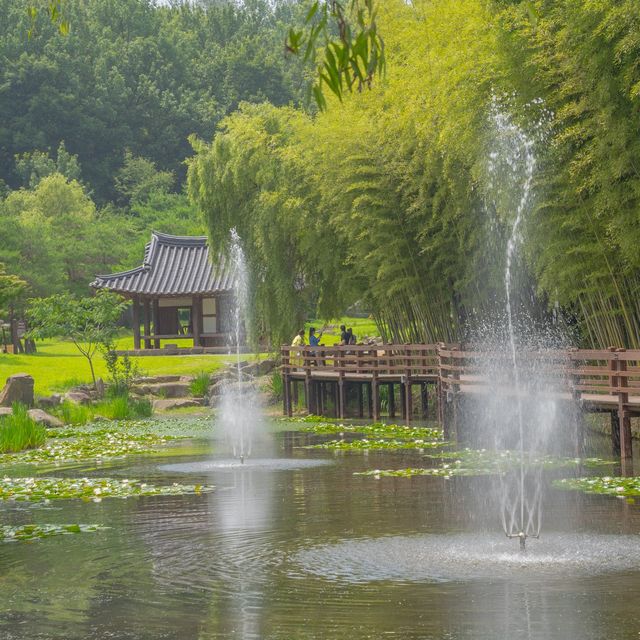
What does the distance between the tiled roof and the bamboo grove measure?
11.6 m

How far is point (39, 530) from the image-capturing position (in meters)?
10.8

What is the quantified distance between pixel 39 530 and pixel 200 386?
21972mm

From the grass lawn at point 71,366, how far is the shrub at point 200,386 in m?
1.87

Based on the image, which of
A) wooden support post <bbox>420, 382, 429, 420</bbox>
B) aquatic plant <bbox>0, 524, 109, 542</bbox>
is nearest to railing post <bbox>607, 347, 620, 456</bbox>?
aquatic plant <bbox>0, 524, 109, 542</bbox>

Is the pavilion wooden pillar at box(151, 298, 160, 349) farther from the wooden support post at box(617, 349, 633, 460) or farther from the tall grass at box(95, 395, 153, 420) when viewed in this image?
the wooden support post at box(617, 349, 633, 460)

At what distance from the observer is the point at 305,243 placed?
1093 inches

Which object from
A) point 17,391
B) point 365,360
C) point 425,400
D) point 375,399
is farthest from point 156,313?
point 375,399

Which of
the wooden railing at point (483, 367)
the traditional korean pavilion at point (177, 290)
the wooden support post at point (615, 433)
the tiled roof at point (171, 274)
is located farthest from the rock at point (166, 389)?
the wooden support post at point (615, 433)

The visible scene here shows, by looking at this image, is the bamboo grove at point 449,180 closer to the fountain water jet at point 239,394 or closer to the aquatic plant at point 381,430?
the fountain water jet at point 239,394

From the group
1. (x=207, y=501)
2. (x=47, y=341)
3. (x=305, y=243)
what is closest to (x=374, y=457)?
(x=207, y=501)

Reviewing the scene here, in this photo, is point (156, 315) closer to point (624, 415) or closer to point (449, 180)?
point (449, 180)

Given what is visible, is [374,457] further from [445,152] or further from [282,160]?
[282,160]

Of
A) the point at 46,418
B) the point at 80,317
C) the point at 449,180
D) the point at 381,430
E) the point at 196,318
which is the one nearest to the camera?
the point at 449,180

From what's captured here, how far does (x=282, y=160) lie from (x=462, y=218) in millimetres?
9029
